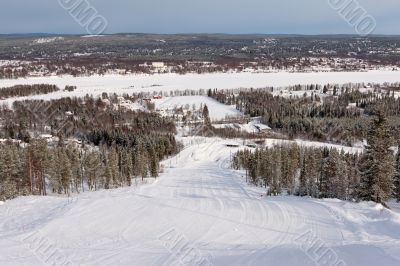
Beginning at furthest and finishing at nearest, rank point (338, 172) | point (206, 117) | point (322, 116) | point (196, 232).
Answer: point (322, 116), point (206, 117), point (338, 172), point (196, 232)

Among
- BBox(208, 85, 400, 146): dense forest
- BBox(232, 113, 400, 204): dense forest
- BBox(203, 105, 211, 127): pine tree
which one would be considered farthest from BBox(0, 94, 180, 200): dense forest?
BBox(208, 85, 400, 146): dense forest

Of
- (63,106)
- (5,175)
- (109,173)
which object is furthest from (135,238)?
(63,106)

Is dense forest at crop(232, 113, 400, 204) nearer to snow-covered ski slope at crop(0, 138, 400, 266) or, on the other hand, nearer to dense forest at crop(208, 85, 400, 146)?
snow-covered ski slope at crop(0, 138, 400, 266)

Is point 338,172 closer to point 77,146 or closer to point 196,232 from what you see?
point 196,232

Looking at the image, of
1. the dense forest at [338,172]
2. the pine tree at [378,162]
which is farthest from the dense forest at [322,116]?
the pine tree at [378,162]

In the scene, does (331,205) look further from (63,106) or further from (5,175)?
(63,106)

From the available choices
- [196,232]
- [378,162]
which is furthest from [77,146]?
[378,162]
